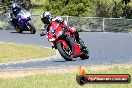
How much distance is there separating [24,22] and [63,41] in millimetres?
13514

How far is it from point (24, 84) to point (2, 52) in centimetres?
963

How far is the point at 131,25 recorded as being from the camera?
31906 mm

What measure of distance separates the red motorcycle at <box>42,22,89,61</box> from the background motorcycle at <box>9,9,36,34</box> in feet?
41.7

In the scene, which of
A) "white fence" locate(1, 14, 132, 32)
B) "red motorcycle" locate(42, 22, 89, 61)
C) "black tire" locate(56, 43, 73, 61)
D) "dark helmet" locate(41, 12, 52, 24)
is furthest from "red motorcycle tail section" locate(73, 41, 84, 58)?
"white fence" locate(1, 14, 132, 32)

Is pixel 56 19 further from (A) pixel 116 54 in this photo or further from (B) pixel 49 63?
(A) pixel 116 54

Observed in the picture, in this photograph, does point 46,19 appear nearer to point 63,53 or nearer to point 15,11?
point 63,53

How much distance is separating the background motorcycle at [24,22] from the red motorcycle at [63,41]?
501 inches

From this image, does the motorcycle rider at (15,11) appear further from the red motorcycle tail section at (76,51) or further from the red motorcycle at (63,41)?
the red motorcycle at (63,41)

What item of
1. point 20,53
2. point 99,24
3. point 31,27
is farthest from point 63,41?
point 99,24

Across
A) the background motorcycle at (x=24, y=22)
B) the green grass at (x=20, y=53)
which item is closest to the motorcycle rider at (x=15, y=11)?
the background motorcycle at (x=24, y=22)

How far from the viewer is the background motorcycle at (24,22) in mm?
26605

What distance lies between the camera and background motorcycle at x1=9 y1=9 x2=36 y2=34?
26605mm

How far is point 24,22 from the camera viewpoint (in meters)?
26.9

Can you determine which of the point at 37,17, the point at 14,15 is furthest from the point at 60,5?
the point at 14,15
